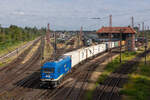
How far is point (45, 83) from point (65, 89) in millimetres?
2609

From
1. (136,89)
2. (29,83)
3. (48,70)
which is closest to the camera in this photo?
(48,70)

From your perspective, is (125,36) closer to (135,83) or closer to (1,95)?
(135,83)

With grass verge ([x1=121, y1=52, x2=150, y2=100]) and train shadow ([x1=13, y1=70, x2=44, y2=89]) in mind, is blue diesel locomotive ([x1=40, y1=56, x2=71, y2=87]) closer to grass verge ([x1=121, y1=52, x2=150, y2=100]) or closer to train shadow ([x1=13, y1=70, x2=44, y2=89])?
train shadow ([x1=13, y1=70, x2=44, y2=89])

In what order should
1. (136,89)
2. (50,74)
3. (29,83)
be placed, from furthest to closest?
(29,83), (136,89), (50,74)

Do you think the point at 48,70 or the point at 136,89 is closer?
the point at 48,70

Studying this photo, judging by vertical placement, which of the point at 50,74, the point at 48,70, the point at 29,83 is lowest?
the point at 29,83

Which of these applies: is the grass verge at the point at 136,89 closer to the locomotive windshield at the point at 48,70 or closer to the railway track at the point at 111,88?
the railway track at the point at 111,88

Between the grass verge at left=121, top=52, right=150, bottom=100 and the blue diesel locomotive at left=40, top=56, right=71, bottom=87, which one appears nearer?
the grass verge at left=121, top=52, right=150, bottom=100

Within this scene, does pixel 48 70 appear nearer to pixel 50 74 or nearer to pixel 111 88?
pixel 50 74

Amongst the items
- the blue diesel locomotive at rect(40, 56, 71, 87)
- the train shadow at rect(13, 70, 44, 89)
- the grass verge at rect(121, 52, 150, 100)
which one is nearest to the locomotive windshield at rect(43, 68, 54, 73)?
the blue diesel locomotive at rect(40, 56, 71, 87)

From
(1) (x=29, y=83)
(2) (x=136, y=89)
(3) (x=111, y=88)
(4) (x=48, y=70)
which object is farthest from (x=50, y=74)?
(2) (x=136, y=89)

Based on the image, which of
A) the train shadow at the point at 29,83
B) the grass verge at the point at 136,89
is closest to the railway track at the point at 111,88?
the grass verge at the point at 136,89

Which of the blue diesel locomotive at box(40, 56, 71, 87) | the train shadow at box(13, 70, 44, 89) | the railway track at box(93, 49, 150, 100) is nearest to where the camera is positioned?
the railway track at box(93, 49, 150, 100)

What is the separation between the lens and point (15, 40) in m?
91.1
